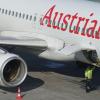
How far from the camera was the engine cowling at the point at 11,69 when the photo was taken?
46.9ft

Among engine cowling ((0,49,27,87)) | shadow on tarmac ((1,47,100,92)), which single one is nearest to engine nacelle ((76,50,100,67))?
shadow on tarmac ((1,47,100,92))

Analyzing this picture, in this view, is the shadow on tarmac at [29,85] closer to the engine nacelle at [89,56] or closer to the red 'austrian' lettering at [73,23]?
the engine nacelle at [89,56]

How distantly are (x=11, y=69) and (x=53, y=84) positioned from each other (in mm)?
2307

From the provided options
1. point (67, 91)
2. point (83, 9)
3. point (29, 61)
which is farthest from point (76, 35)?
point (29, 61)

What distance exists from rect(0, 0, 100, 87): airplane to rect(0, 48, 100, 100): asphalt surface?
89cm

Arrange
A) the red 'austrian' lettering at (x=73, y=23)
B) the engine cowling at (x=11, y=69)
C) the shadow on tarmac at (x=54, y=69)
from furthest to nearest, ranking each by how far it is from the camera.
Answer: the shadow on tarmac at (x=54, y=69) → the red 'austrian' lettering at (x=73, y=23) → the engine cowling at (x=11, y=69)

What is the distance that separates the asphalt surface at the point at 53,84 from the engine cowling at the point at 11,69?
23.9 inches

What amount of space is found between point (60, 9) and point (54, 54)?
1.96 meters

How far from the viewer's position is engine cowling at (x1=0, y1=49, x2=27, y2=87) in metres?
14.3

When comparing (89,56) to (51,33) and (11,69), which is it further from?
(11,69)

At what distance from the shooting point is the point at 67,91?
619 inches

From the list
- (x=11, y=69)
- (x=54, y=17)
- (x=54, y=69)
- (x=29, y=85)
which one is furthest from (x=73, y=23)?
(x=54, y=69)

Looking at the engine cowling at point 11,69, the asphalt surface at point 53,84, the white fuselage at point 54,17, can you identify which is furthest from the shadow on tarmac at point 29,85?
the white fuselage at point 54,17

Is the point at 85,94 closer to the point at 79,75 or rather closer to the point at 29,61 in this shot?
the point at 79,75
